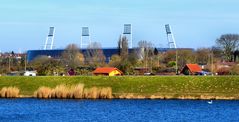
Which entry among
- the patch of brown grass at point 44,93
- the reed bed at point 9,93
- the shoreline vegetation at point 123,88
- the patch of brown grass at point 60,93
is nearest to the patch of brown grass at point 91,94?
the shoreline vegetation at point 123,88

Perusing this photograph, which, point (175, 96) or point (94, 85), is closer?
point (175, 96)

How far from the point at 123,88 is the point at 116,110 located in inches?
1009

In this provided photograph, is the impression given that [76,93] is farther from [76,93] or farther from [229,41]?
[229,41]

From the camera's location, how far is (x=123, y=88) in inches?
3110

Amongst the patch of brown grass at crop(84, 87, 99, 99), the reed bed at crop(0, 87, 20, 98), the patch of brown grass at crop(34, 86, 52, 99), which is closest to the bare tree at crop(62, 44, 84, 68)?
the reed bed at crop(0, 87, 20, 98)

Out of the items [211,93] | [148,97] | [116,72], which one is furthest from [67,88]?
[116,72]

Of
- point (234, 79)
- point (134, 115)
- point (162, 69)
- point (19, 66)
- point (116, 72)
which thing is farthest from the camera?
point (19, 66)

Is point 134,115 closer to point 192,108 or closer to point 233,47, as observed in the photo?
point 192,108

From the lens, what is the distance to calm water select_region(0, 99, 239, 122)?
4616 centimetres

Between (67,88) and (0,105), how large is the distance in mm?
11867

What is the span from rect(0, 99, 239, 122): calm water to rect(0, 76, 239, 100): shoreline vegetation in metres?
3.23

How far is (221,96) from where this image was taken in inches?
2795

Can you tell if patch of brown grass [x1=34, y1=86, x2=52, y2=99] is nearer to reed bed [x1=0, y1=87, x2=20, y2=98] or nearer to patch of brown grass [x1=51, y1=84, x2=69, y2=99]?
patch of brown grass [x1=51, y1=84, x2=69, y2=99]

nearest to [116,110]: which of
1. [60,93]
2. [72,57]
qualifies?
[60,93]
